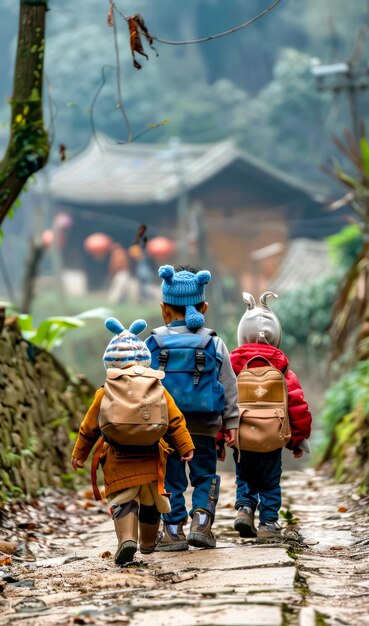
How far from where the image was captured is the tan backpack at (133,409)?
5.83 m

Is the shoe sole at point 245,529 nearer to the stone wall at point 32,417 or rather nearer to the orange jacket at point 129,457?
the orange jacket at point 129,457

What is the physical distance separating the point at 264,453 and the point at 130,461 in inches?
51.3

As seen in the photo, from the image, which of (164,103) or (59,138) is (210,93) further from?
(59,138)

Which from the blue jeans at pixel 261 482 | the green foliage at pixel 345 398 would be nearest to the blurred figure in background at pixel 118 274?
the green foliage at pixel 345 398

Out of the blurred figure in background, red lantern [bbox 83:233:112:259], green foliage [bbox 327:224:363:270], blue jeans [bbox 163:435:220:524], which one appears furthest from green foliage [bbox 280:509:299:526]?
the blurred figure in background

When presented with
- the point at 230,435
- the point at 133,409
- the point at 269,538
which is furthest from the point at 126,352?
the point at 269,538

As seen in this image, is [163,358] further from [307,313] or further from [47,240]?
[47,240]

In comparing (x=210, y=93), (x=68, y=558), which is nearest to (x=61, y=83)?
(x=210, y=93)

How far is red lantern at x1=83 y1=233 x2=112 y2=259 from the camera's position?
47.0 m

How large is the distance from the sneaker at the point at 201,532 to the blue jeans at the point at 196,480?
37 mm

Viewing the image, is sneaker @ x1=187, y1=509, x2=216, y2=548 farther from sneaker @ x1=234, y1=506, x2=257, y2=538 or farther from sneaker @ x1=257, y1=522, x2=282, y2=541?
sneaker @ x1=257, y1=522, x2=282, y2=541

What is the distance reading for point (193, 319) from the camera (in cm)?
660

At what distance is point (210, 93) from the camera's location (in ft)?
187

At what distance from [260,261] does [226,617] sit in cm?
4156
